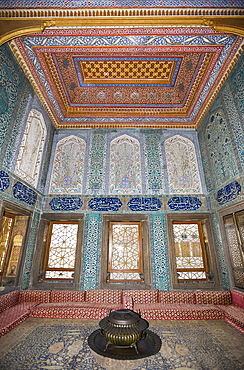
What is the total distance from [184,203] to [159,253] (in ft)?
4.77

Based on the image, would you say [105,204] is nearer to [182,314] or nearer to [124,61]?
[182,314]

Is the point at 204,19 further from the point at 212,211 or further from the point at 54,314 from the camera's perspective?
the point at 54,314

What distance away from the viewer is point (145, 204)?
5082 millimetres

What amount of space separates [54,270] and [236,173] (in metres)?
4.73

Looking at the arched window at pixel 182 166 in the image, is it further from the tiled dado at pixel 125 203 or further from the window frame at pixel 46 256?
the window frame at pixel 46 256

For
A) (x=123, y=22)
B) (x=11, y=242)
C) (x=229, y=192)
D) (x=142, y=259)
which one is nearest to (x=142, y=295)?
(x=142, y=259)

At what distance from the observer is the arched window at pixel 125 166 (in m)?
5.29

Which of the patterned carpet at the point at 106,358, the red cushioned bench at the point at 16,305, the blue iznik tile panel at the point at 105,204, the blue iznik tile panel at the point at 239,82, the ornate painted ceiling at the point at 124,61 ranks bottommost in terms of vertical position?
the patterned carpet at the point at 106,358

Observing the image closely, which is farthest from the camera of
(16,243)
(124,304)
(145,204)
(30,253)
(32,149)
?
(145,204)

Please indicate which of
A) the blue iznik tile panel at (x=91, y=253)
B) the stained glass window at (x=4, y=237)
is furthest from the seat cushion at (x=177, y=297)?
the stained glass window at (x=4, y=237)

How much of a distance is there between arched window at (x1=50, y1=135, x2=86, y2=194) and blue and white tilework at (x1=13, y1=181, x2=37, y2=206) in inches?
26.8

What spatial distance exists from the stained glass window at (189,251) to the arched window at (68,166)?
9.55 ft

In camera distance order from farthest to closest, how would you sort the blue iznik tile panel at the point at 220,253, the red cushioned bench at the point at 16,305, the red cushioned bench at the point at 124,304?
the blue iznik tile panel at the point at 220,253 → the red cushioned bench at the point at 124,304 → the red cushioned bench at the point at 16,305

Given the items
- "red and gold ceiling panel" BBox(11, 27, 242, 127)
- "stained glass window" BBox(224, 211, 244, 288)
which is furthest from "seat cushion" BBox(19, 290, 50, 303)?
"red and gold ceiling panel" BBox(11, 27, 242, 127)
